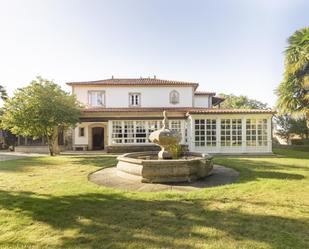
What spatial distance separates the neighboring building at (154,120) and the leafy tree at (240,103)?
2412 centimetres

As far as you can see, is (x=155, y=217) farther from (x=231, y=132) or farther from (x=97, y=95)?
(x=97, y=95)

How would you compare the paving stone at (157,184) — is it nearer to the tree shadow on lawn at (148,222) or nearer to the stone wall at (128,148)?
the tree shadow on lawn at (148,222)

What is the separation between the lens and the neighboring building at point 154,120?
17281 mm

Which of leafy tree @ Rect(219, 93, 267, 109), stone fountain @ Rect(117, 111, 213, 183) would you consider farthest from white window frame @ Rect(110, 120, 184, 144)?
leafy tree @ Rect(219, 93, 267, 109)

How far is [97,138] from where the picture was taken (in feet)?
72.6

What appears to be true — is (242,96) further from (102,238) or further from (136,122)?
(102,238)

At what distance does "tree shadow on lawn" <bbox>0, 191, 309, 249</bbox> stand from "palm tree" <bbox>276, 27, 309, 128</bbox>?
17.8 m

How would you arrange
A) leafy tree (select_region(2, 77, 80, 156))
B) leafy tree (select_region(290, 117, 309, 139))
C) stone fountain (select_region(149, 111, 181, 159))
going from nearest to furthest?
stone fountain (select_region(149, 111, 181, 159)) < leafy tree (select_region(2, 77, 80, 156)) < leafy tree (select_region(290, 117, 309, 139))

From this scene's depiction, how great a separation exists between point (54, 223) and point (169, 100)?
19872mm

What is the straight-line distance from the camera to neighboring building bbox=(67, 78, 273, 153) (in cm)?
1728

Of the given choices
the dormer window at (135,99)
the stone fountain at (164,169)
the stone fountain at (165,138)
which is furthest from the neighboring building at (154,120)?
the stone fountain at (164,169)

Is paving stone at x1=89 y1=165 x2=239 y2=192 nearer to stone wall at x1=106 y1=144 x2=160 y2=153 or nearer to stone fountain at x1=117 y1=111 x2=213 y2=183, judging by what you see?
stone fountain at x1=117 y1=111 x2=213 y2=183

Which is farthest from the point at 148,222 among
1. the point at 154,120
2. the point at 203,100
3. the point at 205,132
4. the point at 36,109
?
the point at 203,100

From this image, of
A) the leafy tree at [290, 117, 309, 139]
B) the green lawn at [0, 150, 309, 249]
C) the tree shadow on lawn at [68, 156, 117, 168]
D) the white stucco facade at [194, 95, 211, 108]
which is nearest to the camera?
the green lawn at [0, 150, 309, 249]
